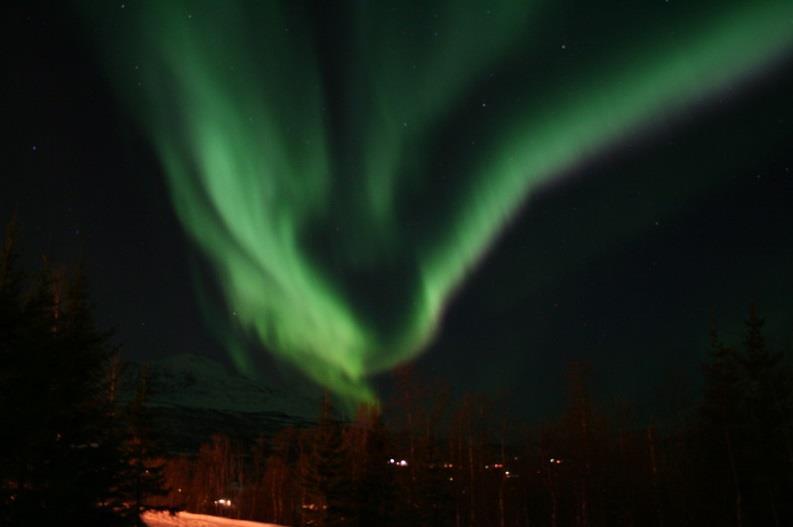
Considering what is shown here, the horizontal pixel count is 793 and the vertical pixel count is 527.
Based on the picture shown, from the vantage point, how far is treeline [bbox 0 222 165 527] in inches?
571

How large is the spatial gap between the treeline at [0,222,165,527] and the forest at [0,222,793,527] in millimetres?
43

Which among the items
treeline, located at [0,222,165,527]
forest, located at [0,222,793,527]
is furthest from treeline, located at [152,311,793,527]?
treeline, located at [0,222,165,527]

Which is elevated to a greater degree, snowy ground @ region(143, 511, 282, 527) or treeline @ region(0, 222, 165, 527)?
treeline @ region(0, 222, 165, 527)

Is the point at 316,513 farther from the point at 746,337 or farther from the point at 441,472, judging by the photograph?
the point at 746,337

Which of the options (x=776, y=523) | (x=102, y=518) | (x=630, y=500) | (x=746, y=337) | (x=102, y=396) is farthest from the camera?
(x=630, y=500)

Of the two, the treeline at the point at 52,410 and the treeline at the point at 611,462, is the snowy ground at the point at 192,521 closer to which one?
the treeline at the point at 611,462

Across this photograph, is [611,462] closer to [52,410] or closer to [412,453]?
[412,453]

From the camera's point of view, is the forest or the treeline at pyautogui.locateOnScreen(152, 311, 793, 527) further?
the treeline at pyautogui.locateOnScreen(152, 311, 793, 527)

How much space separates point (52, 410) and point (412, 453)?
34.0 m

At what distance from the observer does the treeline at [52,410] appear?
14.5 meters

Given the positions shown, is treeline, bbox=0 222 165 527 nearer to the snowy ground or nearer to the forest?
the forest

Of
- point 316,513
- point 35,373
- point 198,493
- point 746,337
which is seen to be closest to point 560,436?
point 746,337

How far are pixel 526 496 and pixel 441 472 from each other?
76.1 feet

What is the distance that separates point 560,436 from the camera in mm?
47594
